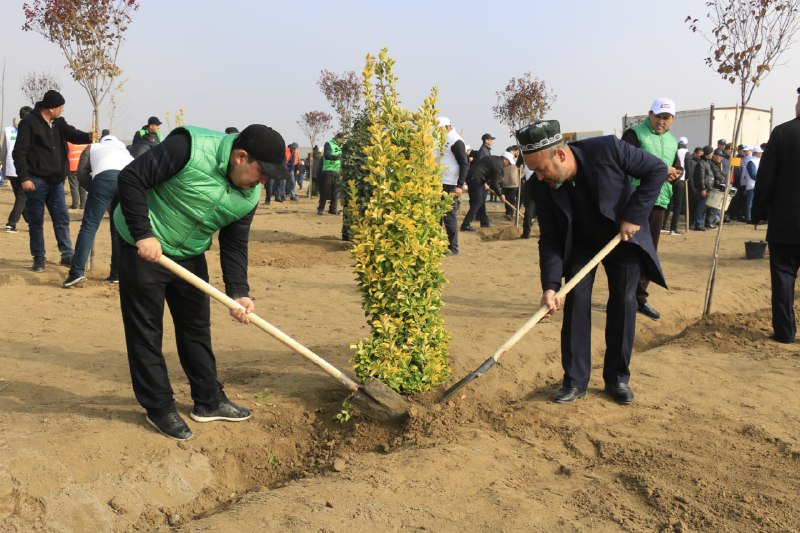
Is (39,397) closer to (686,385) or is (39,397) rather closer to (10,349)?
(10,349)

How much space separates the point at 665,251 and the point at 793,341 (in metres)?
6.48

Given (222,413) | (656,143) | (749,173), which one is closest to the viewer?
(222,413)

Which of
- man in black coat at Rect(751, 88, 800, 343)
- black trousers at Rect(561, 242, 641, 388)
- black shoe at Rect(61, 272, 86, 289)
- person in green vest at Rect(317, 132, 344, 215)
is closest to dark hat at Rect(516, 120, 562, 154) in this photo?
black trousers at Rect(561, 242, 641, 388)

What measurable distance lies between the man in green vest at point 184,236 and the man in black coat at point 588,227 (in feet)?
5.57

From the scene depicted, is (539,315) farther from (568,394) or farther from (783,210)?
(783,210)

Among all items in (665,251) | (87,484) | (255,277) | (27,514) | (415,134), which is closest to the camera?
(27,514)

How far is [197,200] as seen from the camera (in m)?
3.85

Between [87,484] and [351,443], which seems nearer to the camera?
[87,484]

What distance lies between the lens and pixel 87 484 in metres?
3.56

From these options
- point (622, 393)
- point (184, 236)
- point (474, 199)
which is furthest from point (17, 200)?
point (622, 393)

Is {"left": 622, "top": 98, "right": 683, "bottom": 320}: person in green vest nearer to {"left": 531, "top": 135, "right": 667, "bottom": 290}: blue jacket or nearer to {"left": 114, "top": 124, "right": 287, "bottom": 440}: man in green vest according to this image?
{"left": 531, "top": 135, "right": 667, "bottom": 290}: blue jacket

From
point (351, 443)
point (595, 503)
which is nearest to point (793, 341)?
point (595, 503)

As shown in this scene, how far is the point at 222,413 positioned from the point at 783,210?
5.23 metres

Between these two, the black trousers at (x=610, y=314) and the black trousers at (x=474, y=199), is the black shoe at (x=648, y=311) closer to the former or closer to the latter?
the black trousers at (x=610, y=314)
